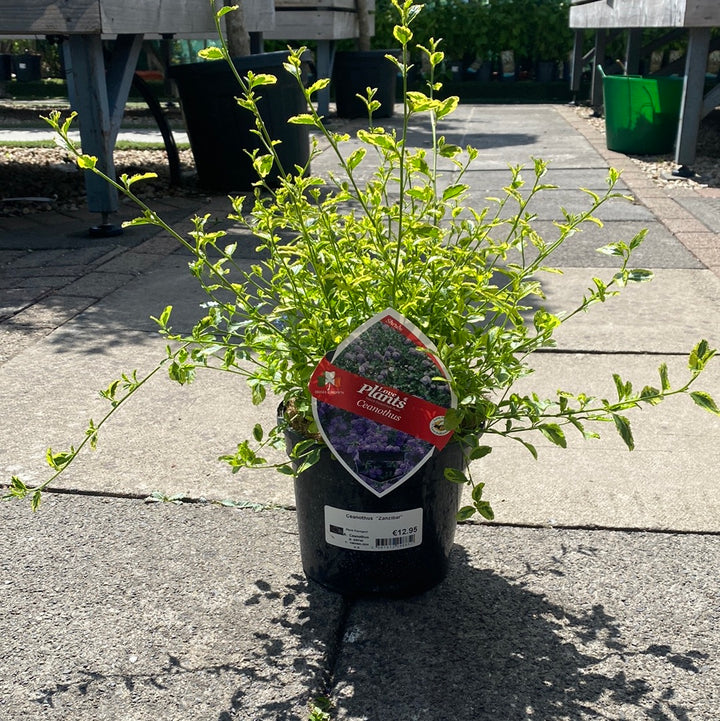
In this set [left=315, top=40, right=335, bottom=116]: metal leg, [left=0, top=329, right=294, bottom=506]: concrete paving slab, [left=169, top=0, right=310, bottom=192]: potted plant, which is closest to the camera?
[left=0, top=329, right=294, bottom=506]: concrete paving slab

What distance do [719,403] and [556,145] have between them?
7.39 meters

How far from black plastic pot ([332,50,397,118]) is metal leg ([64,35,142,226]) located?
6842 mm

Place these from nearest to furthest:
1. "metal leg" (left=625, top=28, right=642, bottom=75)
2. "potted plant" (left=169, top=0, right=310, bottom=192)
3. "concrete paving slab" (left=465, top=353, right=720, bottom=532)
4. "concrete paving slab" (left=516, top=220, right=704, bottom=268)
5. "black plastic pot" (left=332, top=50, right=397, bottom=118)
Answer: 1. "concrete paving slab" (left=465, top=353, right=720, bottom=532)
2. "concrete paving slab" (left=516, top=220, right=704, bottom=268)
3. "potted plant" (left=169, top=0, right=310, bottom=192)
4. "metal leg" (left=625, top=28, right=642, bottom=75)
5. "black plastic pot" (left=332, top=50, right=397, bottom=118)

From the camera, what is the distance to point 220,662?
2.12 m

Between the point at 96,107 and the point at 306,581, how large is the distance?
172 inches

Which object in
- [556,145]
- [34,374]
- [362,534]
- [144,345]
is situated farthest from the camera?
[556,145]

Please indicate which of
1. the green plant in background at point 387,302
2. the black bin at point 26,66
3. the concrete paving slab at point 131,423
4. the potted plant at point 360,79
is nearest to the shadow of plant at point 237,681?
the green plant in background at point 387,302

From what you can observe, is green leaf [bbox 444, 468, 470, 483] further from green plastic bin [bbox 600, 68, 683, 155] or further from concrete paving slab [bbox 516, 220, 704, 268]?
green plastic bin [bbox 600, 68, 683, 155]

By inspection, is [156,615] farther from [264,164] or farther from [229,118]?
[229,118]

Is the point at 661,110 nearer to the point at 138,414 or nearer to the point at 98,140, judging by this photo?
the point at 98,140

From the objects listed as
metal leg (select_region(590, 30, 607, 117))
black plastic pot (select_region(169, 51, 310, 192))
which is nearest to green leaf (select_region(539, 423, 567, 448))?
black plastic pot (select_region(169, 51, 310, 192))

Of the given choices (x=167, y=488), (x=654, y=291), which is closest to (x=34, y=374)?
(x=167, y=488)

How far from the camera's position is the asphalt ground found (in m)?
2.02

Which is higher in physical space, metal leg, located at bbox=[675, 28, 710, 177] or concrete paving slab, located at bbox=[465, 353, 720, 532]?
metal leg, located at bbox=[675, 28, 710, 177]
